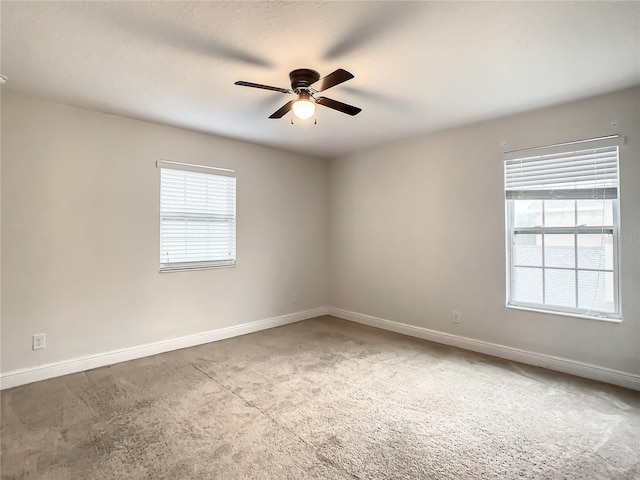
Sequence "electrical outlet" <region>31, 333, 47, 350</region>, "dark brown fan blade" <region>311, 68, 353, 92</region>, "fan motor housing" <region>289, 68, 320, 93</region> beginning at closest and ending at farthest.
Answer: "dark brown fan blade" <region>311, 68, 353, 92</region> → "fan motor housing" <region>289, 68, 320, 93</region> → "electrical outlet" <region>31, 333, 47, 350</region>

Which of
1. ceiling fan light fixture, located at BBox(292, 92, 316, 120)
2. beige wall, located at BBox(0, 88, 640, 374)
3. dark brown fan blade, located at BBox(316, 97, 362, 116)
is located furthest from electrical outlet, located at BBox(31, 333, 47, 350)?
dark brown fan blade, located at BBox(316, 97, 362, 116)

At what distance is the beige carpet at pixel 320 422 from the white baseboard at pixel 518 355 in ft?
0.42

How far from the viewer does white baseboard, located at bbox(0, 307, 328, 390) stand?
2.86 metres

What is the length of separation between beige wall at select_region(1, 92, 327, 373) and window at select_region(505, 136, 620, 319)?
304 centimetres

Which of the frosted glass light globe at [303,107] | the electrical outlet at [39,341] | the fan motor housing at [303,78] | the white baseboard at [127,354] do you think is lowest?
the white baseboard at [127,354]

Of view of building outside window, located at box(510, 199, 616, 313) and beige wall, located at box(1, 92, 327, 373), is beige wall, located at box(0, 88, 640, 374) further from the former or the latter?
view of building outside window, located at box(510, 199, 616, 313)

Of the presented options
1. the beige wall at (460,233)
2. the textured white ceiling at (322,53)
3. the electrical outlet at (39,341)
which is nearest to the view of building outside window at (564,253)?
the beige wall at (460,233)

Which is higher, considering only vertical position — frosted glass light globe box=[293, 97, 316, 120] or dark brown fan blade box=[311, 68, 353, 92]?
dark brown fan blade box=[311, 68, 353, 92]

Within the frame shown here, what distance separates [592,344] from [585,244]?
2.93 feet

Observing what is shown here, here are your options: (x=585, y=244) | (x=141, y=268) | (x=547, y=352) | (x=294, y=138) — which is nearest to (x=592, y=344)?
(x=547, y=352)

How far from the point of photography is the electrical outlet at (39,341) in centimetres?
294

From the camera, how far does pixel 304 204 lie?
5090 mm

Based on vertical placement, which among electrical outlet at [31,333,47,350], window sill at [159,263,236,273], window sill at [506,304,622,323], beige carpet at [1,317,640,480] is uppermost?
window sill at [159,263,236,273]

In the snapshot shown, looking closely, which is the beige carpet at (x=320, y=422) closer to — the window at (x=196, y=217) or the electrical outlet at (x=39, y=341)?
the electrical outlet at (x=39, y=341)
